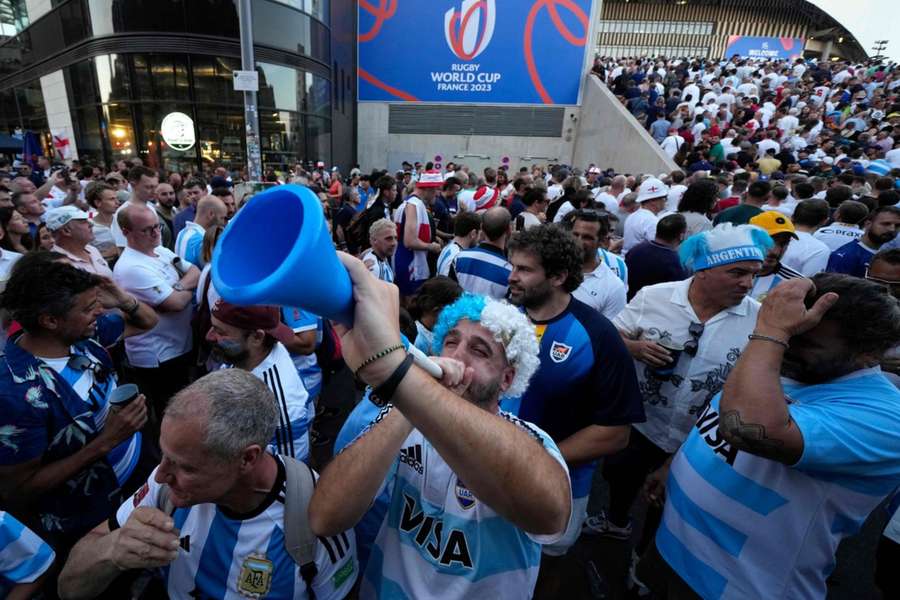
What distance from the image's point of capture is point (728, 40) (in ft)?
110

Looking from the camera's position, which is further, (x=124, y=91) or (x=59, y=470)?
(x=124, y=91)

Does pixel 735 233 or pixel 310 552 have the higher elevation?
pixel 735 233

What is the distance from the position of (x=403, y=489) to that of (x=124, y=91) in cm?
1801

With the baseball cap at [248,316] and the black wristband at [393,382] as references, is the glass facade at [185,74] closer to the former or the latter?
the baseball cap at [248,316]

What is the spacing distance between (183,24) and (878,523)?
1856 cm

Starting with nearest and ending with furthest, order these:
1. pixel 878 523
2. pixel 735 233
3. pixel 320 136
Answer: pixel 735 233
pixel 878 523
pixel 320 136

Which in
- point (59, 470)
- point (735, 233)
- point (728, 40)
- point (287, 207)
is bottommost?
point (59, 470)

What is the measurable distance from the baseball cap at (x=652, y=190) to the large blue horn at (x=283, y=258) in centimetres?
582

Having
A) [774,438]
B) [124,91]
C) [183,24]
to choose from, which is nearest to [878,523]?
[774,438]

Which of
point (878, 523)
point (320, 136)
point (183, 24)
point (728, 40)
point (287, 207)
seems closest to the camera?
point (287, 207)

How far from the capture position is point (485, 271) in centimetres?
398

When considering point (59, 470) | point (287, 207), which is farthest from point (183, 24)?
point (287, 207)

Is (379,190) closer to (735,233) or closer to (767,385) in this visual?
(735,233)

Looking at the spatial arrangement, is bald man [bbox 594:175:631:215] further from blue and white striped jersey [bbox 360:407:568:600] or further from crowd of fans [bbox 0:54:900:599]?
blue and white striped jersey [bbox 360:407:568:600]
